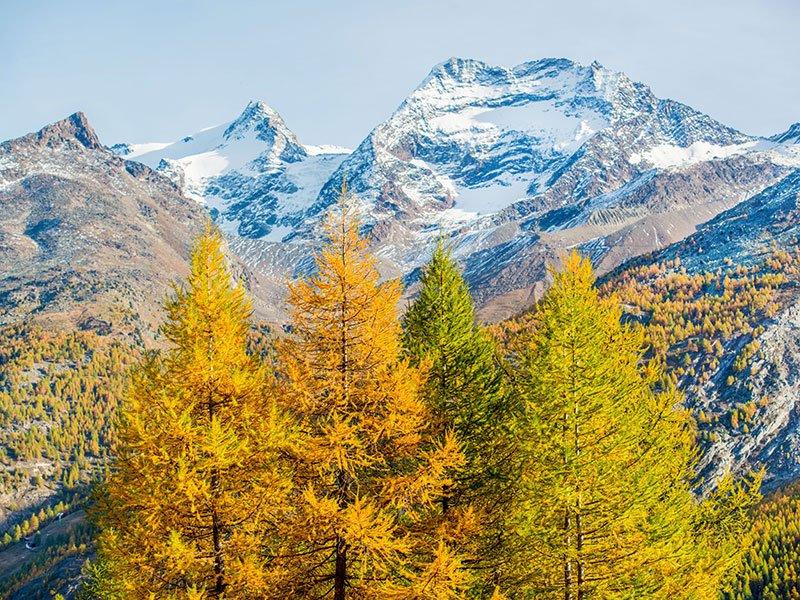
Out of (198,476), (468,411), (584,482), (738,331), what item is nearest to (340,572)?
(198,476)

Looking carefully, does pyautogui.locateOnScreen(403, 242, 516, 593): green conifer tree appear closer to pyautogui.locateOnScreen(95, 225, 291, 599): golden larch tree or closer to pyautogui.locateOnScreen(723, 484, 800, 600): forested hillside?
pyautogui.locateOnScreen(95, 225, 291, 599): golden larch tree

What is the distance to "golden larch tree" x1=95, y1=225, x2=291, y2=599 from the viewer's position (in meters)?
13.8

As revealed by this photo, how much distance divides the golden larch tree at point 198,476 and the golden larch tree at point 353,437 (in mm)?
842

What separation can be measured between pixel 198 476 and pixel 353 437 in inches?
150

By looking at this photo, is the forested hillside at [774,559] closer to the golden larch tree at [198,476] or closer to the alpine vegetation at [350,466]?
the alpine vegetation at [350,466]

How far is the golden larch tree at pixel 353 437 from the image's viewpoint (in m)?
13.6

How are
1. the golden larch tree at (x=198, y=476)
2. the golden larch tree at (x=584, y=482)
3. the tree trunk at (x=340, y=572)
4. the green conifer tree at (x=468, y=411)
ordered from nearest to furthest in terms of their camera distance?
the golden larch tree at (x=198, y=476), the tree trunk at (x=340, y=572), the golden larch tree at (x=584, y=482), the green conifer tree at (x=468, y=411)

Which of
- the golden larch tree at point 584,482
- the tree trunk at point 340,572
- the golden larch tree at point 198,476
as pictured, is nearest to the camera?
the golden larch tree at point 198,476

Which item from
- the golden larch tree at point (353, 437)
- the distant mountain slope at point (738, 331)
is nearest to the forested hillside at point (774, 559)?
the distant mountain slope at point (738, 331)

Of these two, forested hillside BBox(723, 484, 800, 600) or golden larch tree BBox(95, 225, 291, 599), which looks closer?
golden larch tree BBox(95, 225, 291, 599)

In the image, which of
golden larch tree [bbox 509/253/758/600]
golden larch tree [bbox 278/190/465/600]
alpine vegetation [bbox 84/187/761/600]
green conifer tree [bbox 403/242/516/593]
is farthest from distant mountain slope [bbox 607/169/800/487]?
golden larch tree [bbox 278/190/465/600]

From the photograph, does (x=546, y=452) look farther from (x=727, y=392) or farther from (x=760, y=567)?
(x=727, y=392)

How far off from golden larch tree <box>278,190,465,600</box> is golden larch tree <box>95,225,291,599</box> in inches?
33.2

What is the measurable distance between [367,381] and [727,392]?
103609mm
